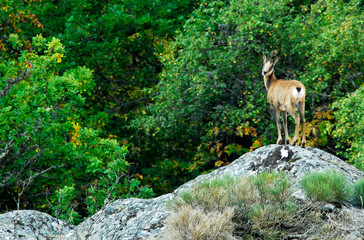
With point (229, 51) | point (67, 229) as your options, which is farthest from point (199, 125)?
point (67, 229)

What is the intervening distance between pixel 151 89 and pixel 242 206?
27.3 feet

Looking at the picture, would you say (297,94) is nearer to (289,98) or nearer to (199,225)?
(289,98)

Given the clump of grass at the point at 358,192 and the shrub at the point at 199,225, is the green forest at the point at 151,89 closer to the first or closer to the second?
the shrub at the point at 199,225

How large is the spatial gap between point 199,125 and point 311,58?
3762mm

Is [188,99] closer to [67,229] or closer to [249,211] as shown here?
[67,229]

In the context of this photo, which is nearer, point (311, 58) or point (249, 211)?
point (249, 211)

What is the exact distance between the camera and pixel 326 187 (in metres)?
6.42

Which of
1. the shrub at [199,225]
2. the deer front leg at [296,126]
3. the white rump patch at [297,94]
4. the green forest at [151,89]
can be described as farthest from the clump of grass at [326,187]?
the green forest at [151,89]

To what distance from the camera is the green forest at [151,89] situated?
11.0 meters

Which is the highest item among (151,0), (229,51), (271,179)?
(151,0)

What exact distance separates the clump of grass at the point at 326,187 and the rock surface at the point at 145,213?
0.15 m

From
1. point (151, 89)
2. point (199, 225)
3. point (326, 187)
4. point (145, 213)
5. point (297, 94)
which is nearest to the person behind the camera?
point (199, 225)

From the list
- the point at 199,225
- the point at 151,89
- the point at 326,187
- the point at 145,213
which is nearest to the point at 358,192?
the point at 326,187

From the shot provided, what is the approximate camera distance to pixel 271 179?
683 cm
